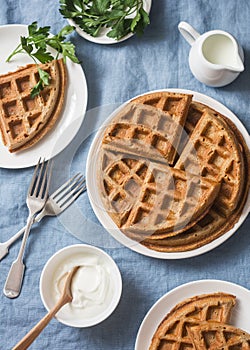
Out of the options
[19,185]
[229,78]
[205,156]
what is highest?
[229,78]

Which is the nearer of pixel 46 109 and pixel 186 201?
pixel 186 201

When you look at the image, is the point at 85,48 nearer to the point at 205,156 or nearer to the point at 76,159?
the point at 76,159

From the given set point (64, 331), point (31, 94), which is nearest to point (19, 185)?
point (31, 94)

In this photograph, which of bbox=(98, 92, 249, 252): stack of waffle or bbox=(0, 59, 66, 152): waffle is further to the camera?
bbox=(0, 59, 66, 152): waffle

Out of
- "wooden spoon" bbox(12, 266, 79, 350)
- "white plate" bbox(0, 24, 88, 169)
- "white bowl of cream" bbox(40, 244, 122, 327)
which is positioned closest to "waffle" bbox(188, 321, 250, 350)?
"white bowl of cream" bbox(40, 244, 122, 327)

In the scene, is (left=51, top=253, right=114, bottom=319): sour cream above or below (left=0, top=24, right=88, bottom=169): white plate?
below

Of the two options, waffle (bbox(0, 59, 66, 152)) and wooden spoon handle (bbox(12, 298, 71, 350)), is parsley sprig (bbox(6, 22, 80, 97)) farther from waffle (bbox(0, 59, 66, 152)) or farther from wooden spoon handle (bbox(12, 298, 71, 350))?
wooden spoon handle (bbox(12, 298, 71, 350))

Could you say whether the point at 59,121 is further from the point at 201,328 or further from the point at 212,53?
the point at 201,328

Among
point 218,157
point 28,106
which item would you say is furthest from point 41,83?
point 218,157
